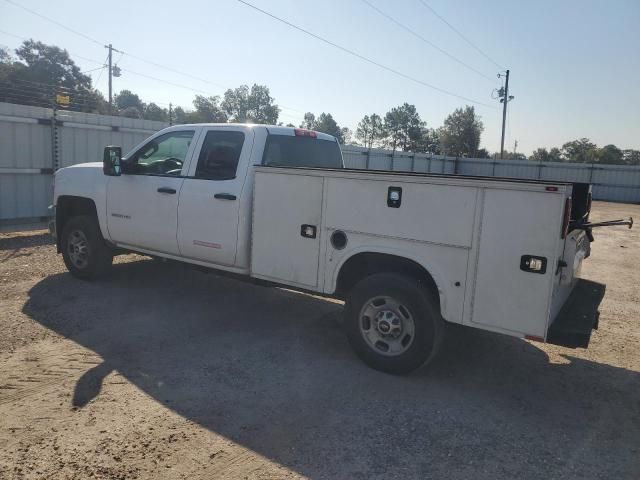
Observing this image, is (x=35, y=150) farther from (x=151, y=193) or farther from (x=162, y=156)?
(x=151, y=193)

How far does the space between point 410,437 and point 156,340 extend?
277 centimetres

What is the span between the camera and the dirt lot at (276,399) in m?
3.16

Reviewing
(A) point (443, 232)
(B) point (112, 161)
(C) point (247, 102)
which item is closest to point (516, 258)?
(A) point (443, 232)

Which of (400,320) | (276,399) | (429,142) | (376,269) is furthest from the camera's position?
(429,142)

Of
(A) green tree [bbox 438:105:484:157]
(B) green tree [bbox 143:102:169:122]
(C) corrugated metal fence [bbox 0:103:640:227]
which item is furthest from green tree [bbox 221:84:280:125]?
(C) corrugated metal fence [bbox 0:103:640:227]

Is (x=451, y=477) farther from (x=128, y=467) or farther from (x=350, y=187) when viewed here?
(x=350, y=187)

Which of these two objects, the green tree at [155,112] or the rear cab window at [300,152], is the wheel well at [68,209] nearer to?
the rear cab window at [300,152]

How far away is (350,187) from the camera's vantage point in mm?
4445

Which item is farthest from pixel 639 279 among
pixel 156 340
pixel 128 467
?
pixel 128 467

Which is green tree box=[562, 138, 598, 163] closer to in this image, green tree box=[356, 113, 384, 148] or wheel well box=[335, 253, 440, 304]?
green tree box=[356, 113, 384, 148]

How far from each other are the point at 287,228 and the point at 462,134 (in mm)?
76240

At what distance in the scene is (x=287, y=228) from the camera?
4.86m

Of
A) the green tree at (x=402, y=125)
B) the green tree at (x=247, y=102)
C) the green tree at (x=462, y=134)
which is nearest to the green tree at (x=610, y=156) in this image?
the green tree at (x=462, y=134)

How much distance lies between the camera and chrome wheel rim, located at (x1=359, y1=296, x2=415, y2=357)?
4.32 meters
